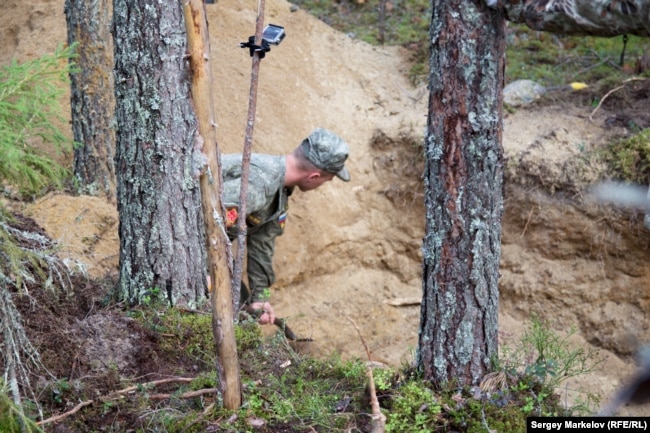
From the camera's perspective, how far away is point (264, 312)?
5.79 m

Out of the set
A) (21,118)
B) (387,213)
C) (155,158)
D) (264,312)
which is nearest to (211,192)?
(21,118)

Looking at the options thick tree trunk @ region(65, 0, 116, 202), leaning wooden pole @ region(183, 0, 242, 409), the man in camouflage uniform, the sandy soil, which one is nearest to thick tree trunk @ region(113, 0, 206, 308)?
the man in camouflage uniform

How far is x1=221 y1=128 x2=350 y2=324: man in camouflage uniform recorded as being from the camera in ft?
17.7

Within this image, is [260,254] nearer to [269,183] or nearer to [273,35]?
[269,183]

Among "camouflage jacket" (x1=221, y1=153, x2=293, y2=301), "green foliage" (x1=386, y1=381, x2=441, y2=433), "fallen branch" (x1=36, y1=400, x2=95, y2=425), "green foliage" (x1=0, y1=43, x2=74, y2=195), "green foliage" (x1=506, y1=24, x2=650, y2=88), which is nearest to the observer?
"green foliage" (x1=0, y1=43, x2=74, y2=195)

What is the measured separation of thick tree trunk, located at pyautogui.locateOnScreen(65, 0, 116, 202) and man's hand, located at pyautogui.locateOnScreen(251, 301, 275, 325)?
181 cm

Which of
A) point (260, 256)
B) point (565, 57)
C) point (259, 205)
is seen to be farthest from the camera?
point (565, 57)

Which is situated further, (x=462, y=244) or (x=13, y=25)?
(x=13, y=25)

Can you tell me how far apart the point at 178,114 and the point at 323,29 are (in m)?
4.80

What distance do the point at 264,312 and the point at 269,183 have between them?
107cm

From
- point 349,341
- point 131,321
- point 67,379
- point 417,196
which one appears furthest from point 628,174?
point 67,379

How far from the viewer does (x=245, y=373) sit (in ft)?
13.5

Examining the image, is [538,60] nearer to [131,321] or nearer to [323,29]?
[323,29]

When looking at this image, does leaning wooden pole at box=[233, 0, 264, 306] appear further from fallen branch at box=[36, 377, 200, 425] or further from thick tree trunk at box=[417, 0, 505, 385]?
thick tree trunk at box=[417, 0, 505, 385]
